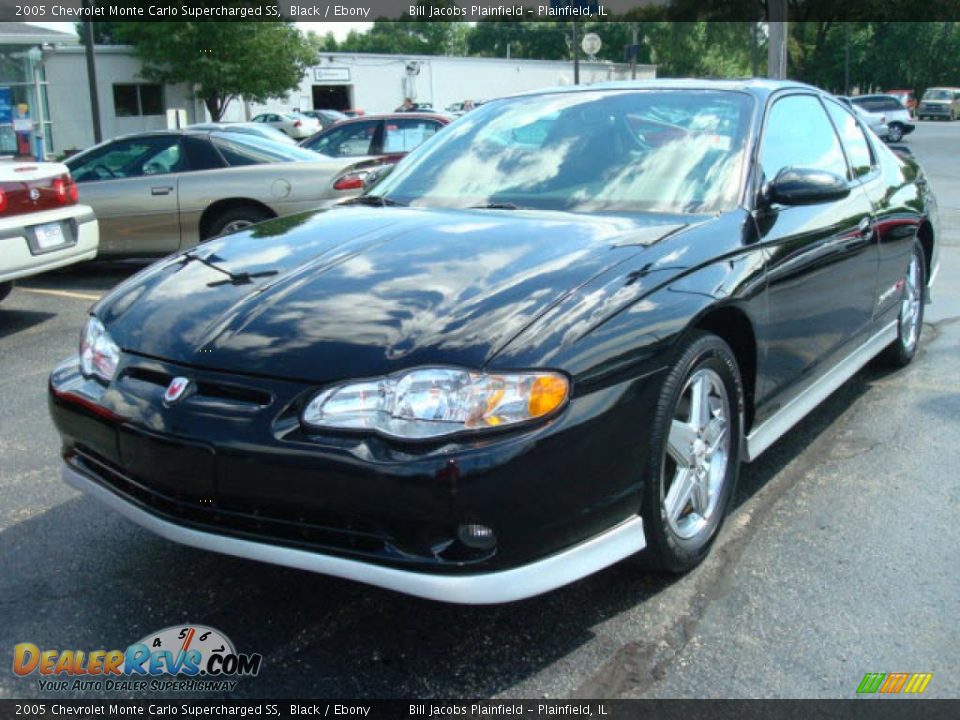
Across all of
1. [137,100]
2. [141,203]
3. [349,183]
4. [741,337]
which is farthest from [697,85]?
[137,100]

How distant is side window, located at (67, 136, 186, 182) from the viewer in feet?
29.7

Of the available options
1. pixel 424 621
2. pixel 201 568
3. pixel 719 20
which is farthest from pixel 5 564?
pixel 719 20

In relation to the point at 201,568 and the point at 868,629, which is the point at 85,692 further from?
the point at 868,629

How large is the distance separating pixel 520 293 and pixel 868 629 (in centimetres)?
137

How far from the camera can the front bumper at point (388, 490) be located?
2.35 m

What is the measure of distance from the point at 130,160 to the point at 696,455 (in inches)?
296

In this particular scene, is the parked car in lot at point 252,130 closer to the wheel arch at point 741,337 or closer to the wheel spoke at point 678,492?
the wheel arch at point 741,337

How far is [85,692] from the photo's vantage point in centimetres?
253

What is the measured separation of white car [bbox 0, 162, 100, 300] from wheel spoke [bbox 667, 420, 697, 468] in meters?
5.40

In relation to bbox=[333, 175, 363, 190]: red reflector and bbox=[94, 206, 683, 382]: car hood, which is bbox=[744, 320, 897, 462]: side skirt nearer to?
bbox=[94, 206, 683, 382]: car hood

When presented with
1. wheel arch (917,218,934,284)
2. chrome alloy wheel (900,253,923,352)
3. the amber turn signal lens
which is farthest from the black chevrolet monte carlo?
wheel arch (917,218,934,284)

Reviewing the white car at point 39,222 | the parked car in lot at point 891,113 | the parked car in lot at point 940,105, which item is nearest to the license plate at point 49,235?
the white car at point 39,222

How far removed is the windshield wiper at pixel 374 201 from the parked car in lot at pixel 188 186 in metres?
4.73

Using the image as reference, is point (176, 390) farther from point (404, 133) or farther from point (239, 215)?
point (404, 133)
